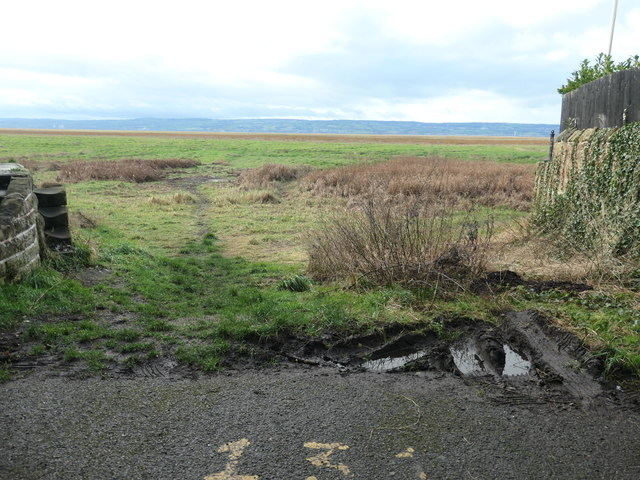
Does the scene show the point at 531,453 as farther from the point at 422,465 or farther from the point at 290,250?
the point at 290,250

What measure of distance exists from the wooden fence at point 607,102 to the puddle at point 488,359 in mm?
5067

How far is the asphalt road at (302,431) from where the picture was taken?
3768 millimetres

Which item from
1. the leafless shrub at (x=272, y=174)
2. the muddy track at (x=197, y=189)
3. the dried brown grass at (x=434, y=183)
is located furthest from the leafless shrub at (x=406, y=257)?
the leafless shrub at (x=272, y=174)

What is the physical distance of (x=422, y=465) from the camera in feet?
12.6

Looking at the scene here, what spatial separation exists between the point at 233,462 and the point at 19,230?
5269 mm

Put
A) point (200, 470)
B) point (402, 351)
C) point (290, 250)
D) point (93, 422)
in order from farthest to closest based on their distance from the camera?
point (290, 250)
point (402, 351)
point (93, 422)
point (200, 470)

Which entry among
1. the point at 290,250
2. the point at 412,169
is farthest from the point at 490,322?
the point at 412,169

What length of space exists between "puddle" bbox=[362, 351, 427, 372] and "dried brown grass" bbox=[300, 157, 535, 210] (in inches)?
523

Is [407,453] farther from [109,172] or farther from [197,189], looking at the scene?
[109,172]

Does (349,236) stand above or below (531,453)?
above

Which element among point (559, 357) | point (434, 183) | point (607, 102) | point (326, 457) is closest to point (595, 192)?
point (607, 102)

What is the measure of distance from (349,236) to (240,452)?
5.43 metres

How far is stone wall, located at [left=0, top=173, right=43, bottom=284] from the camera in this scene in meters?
7.01

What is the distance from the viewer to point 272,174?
1154 inches
